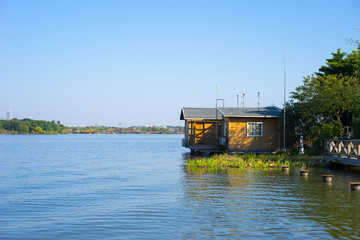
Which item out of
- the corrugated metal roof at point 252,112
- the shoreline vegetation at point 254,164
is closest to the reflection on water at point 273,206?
the shoreline vegetation at point 254,164

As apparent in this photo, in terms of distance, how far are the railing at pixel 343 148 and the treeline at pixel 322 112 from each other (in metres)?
3.12

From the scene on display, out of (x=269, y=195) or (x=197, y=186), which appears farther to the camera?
(x=197, y=186)

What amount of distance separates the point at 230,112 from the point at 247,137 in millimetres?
2752

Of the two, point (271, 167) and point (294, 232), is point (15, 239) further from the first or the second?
point (271, 167)

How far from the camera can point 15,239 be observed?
30.8 feet

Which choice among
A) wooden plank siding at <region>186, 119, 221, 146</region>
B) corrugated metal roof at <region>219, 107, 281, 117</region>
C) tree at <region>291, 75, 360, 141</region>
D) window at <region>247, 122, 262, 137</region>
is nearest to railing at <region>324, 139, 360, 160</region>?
tree at <region>291, 75, 360, 141</region>

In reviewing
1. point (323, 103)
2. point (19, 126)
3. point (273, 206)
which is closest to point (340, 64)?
point (323, 103)

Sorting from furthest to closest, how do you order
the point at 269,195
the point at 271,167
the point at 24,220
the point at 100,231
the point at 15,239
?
the point at 271,167, the point at 269,195, the point at 24,220, the point at 100,231, the point at 15,239

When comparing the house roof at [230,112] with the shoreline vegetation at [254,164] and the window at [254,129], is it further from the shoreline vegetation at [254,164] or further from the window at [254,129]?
the shoreline vegetation at [254,164]

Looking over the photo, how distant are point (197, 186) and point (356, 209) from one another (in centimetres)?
696

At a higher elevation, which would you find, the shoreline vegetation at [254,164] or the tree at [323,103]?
the tree at [323,103]

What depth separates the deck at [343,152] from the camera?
20938mm

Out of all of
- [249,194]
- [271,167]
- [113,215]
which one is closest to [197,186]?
[249,194]

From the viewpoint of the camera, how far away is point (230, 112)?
33.5 meters
